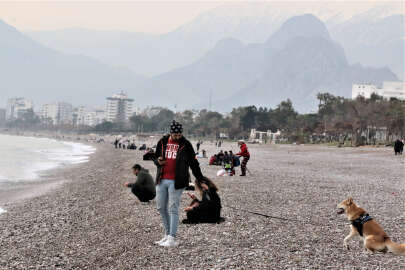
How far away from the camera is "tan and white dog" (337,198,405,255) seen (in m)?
7.58

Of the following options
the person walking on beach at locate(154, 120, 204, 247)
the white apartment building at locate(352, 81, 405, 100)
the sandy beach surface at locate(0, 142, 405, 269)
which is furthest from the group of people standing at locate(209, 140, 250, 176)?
the white apartment building at locate(352, 81, 405, 100)

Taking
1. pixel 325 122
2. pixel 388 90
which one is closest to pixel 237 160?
pixel 325 122

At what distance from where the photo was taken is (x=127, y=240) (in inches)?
372

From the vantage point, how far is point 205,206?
9.35 meters

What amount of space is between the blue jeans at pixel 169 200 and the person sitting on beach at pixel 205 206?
1045mm

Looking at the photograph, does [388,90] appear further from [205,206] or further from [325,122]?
[205,206]

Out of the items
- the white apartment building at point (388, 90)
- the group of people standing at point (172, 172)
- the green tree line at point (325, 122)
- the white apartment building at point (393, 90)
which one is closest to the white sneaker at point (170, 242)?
the group of people standing at point (172, 172)

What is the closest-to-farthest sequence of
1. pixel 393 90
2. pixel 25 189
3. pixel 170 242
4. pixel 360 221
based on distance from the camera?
pixel 360 221 → pixel 170 242 → pixel 25 189 → pixel 393 90

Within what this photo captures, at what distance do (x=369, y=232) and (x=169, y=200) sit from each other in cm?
334

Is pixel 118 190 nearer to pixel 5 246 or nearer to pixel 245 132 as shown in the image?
pixel 5 246

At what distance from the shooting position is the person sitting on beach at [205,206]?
911cm

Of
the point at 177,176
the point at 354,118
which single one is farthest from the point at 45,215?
the point at 354,118

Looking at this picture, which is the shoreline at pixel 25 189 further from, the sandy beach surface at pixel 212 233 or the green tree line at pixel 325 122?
the green tree line at pixel 325 122

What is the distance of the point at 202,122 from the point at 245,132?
3529 cm
